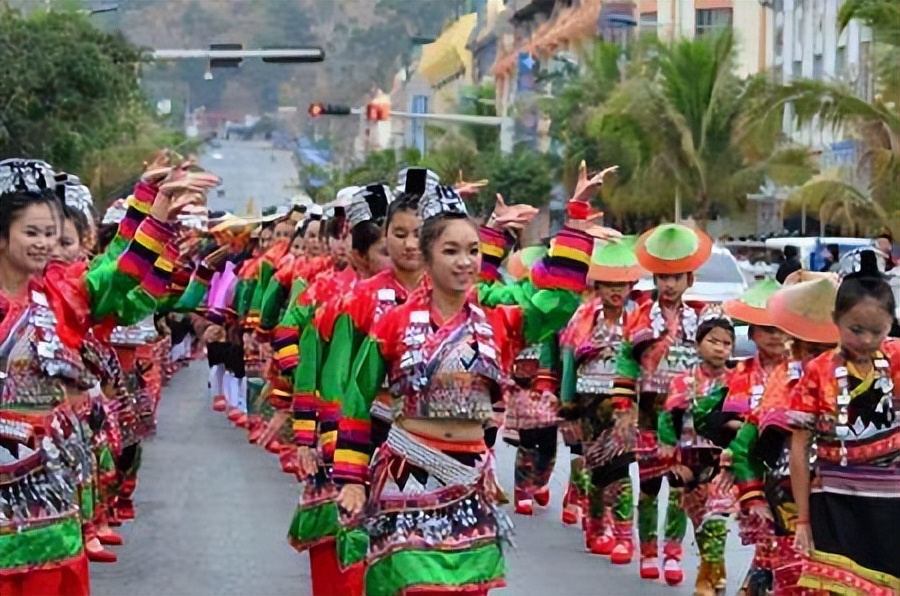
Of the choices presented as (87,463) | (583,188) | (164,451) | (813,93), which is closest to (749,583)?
(583,188)

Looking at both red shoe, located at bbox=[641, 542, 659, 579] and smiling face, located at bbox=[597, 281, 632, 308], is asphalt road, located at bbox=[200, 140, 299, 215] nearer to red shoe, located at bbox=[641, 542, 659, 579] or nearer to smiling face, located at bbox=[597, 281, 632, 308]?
smiling face, located at bbox=[597, 281, 632, 308]

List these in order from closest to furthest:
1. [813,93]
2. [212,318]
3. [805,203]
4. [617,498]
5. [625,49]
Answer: [617,498] → [212,318] → [813,93] → [805,203] → [625,49]

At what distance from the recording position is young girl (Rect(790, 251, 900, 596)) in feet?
24.6

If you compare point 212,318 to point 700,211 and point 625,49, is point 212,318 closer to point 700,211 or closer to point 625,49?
point 700,211

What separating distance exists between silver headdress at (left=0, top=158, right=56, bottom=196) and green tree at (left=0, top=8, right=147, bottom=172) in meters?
26.3

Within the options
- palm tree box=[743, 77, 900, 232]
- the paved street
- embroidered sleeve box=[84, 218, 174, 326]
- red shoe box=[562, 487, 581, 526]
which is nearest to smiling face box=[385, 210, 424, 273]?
embroidered sleeve box=[84, 218, 174, 326]

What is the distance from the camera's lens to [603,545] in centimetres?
1312

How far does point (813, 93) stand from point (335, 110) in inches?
780

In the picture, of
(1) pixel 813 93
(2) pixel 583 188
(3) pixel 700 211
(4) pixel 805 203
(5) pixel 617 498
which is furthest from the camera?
(3) pixel 700 211

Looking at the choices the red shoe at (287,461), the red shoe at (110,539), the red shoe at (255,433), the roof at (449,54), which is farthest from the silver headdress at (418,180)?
the roof at (449,54)

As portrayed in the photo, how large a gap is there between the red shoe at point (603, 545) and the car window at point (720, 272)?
13.4m

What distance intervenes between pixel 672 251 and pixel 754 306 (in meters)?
1.96

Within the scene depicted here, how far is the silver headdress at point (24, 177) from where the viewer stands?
8.03 metres

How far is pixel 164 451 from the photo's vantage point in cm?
1991
